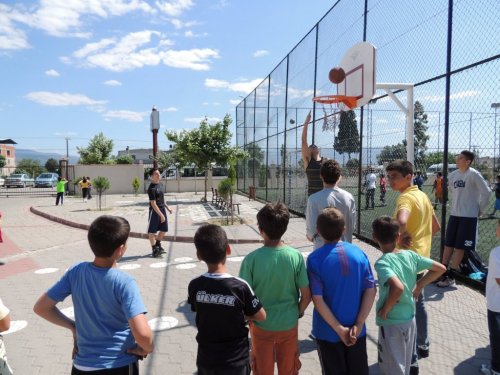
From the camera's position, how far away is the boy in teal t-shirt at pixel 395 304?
290 cm

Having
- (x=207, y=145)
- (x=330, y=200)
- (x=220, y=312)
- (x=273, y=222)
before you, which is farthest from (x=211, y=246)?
(x=207, y=145)

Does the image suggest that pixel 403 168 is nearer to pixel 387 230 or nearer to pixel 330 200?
pixel 330 200

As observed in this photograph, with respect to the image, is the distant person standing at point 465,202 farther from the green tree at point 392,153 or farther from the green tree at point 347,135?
the green tree at point 347,135

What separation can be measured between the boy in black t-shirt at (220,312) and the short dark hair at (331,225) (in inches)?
27.3

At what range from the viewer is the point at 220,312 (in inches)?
91.2

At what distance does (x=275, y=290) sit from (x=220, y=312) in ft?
1.62

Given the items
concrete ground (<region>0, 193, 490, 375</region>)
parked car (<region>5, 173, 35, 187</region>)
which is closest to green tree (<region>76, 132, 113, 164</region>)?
parked car (<region>5, 173, 35, 187</region>)

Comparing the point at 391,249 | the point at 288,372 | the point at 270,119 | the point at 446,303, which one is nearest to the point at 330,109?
the point at 446,303

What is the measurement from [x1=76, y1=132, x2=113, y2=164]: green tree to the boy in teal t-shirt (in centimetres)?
4915

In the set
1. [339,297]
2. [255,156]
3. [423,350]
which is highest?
[255,156]

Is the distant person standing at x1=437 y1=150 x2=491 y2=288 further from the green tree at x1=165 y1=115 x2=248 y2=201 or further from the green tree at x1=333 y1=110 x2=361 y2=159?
the green tree at x1=165 y1=115 x2=248 y2=201

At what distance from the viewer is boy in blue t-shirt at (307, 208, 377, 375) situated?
2.65 meters

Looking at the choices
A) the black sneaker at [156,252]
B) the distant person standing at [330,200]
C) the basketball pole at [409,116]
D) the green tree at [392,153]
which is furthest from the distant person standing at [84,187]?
the distant person standing at [330,200]

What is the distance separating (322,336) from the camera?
109 inches
